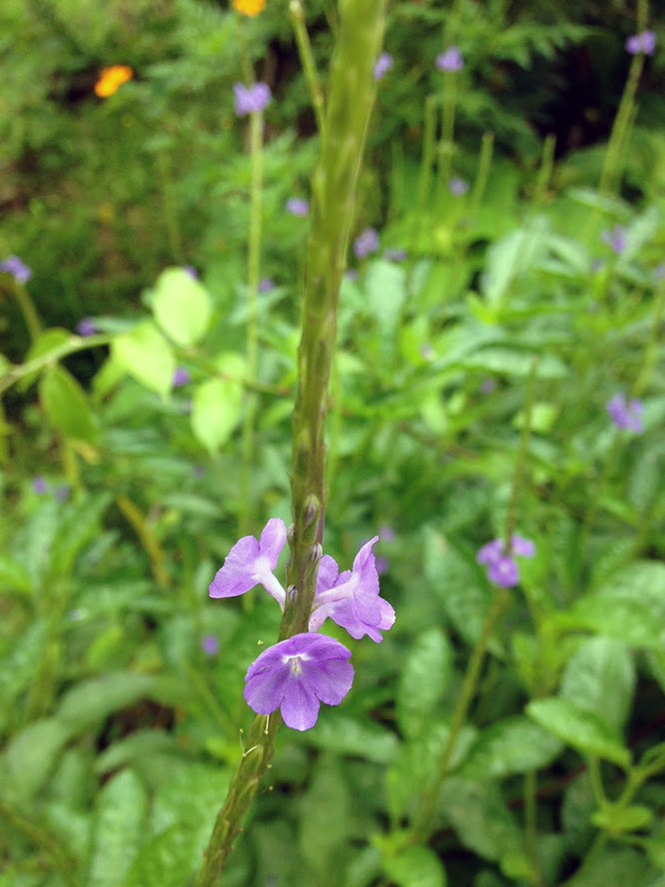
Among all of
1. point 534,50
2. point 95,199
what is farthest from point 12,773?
point 534,50

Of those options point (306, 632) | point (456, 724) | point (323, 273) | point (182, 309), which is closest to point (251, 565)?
point (306, 632)

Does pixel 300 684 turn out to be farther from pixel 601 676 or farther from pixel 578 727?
pixel 601 676

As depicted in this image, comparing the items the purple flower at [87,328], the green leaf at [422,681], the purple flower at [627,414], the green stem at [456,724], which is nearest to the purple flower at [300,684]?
the green stem at [456,724]

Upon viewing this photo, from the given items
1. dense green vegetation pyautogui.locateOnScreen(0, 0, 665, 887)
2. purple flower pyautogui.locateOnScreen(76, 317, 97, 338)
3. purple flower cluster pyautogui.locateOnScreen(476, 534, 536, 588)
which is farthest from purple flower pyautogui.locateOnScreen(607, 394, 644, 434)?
purple flower pyautogui.locateOnScreen(76, 317, 97, 338)

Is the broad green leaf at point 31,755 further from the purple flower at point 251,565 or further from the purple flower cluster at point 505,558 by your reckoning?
the purple flower at point 251,565

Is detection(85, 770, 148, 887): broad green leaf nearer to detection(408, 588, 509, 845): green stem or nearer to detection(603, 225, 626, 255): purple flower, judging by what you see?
detection(408, 588, 509, 845): green stem

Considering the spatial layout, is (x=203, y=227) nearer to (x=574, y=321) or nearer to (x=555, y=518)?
(x=574, y=321)
